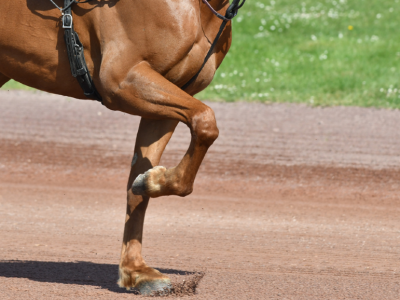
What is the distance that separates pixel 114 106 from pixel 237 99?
8.29 metres

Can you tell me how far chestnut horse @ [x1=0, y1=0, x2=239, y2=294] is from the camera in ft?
11.3

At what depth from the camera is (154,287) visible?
12.5 ft

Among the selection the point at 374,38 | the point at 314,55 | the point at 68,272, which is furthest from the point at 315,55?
the point at 68,272

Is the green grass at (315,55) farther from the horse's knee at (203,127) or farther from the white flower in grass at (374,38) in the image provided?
the horse's knee at (203,127)

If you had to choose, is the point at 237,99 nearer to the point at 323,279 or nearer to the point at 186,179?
the point at 323,279

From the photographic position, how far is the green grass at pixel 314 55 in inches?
470

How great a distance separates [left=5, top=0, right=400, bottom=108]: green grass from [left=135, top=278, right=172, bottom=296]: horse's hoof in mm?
8028

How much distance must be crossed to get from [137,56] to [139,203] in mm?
975

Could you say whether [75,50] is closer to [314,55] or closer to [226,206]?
[226,206]

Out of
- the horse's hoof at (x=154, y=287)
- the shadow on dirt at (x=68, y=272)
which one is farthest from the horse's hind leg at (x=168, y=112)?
the shadow on dirt at (x=68, y=272)

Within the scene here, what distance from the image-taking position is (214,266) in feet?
15.7

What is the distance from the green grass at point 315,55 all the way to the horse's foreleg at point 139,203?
7.78 m

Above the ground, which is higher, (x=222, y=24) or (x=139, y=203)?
(x=222, y=24)

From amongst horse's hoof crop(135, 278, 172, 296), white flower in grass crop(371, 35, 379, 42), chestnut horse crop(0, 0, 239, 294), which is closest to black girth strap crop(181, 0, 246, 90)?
chestnut horse crop(0, 0, 239, 294)
